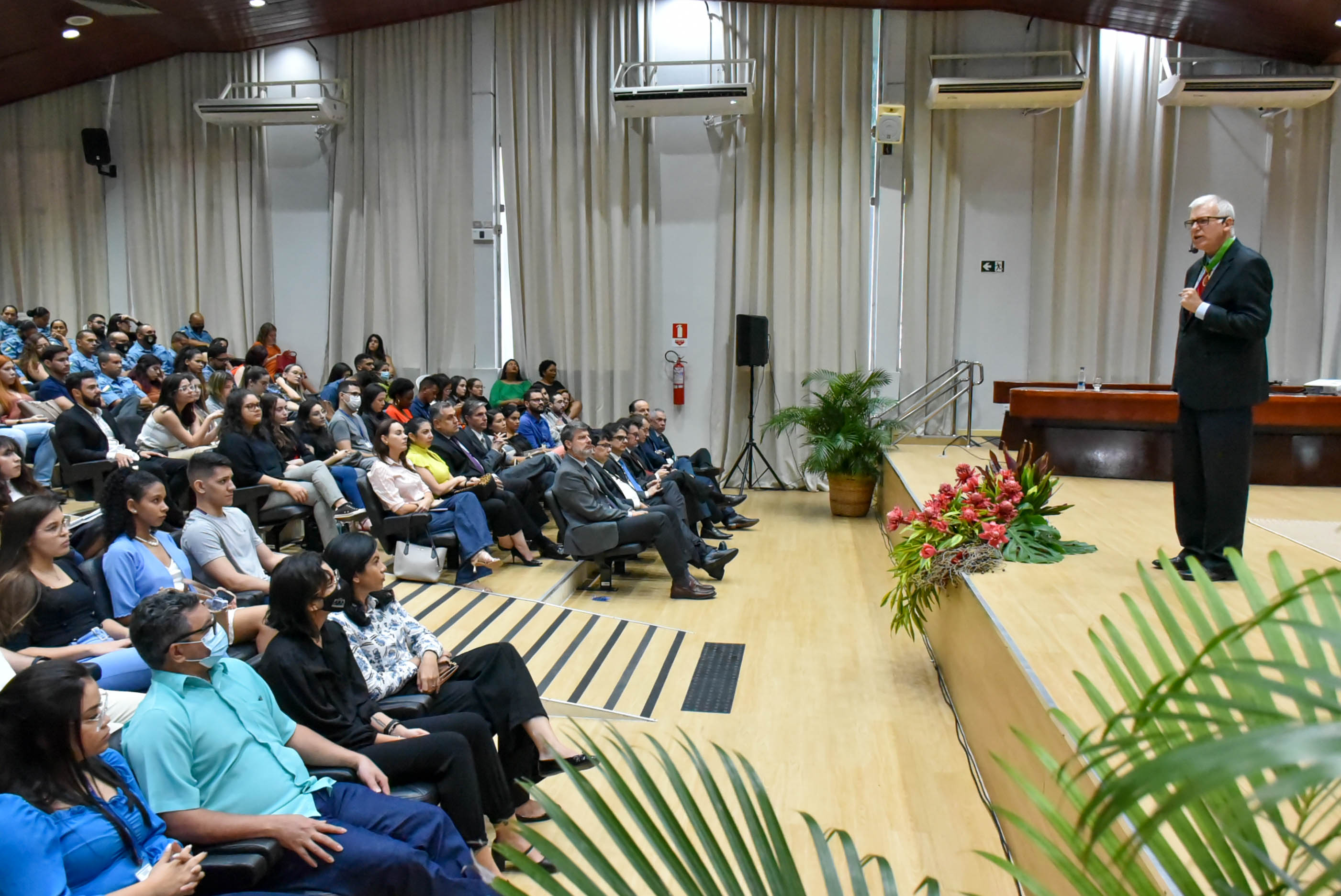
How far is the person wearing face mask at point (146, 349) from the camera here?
27.5 feet

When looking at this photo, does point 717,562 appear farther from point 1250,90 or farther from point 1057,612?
point 1250,90

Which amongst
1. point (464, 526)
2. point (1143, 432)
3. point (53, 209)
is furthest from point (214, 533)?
point (53, 209)

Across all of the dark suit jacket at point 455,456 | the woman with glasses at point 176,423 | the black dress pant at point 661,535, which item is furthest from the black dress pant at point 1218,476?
the woman with glasses at point 176,423

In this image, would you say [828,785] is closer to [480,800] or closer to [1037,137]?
[480,800]

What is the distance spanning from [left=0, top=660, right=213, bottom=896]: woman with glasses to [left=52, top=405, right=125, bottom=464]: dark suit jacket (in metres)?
3.85

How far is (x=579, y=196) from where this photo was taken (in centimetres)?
960

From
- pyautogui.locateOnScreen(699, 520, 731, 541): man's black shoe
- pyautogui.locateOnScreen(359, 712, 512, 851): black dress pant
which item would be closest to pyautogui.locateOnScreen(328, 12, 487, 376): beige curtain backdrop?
pyautogui.locateOnScreen(699, 520, 731, 541): man's black shoe

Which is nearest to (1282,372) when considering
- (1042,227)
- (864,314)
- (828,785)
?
(1042,227)

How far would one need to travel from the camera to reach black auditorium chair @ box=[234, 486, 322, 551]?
4.90 m

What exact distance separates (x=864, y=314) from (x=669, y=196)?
232 cm

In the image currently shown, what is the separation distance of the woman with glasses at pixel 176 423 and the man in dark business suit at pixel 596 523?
2.09m

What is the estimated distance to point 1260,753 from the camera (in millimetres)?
505

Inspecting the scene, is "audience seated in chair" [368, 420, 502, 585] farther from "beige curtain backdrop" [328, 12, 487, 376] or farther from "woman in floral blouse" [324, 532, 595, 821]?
"beige curtain backdrop" [328, 12, 487, 376]

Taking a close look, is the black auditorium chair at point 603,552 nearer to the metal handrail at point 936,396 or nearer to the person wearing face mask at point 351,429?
the person wearing face mask at point 351,429
